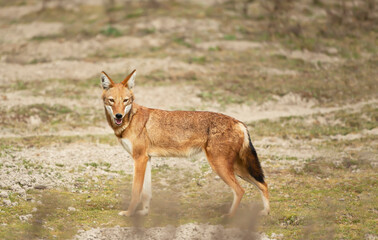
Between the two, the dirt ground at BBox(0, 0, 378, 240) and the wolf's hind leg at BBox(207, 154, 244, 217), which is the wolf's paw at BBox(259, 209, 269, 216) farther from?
the wolf's hind leg at BBox(207, 154, 244, 217)

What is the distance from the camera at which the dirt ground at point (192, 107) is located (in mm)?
8539

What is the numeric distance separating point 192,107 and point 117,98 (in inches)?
385

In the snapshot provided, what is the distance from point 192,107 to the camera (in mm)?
18328

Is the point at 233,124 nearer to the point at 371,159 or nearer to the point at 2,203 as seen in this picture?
the point at 2,203

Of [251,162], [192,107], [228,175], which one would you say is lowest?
[192,107]

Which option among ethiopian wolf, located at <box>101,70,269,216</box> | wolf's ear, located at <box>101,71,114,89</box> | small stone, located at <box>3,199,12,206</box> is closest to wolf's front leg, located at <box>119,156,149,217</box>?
ethiopian wolf, located at <box>101,70,269,216</box>

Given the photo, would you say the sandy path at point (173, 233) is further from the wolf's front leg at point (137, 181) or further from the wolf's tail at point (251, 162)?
the wolf's tail at point (251, 162)

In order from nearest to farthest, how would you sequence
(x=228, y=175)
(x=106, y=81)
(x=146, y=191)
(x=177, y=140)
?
(x=228, y=175)
(x=106, y=81)
(x=177, y=140)
(x=146, y=191)

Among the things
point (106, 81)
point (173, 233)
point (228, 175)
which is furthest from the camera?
point (106, 81)

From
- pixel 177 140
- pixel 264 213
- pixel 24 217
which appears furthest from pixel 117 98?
pixel 264 213

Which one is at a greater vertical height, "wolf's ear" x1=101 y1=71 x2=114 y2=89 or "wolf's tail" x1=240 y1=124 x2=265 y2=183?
"wolf's ear" x1=101 y1=71 x2=114 y2=89

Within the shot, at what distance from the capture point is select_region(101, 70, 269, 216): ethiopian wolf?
8594mm

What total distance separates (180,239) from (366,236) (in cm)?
283

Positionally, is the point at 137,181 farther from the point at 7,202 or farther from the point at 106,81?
the point at 7,202
